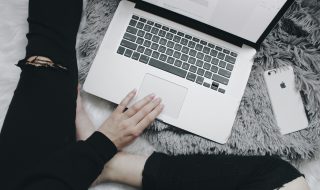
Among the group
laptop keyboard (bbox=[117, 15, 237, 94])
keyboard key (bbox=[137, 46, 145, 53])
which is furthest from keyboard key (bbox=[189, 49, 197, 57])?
keyboard key (bbox=[137, 46, 145, 53])

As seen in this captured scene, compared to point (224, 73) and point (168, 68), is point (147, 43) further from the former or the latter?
point (224, 73)

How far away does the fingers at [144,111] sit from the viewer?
82 centimetres

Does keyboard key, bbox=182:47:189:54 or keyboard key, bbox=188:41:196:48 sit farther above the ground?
keyboard key, bbox=188:41:196:48

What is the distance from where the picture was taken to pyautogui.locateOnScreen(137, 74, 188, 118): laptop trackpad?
0.82 metres

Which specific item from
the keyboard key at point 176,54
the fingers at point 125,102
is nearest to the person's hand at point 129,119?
the fingers at point 125,102

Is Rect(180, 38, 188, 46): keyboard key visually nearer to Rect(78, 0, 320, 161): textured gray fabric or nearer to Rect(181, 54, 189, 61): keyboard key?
Rect(181, 54, 189, 61): keyboard key

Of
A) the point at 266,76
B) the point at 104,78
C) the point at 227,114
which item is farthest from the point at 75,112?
the point at 266,76

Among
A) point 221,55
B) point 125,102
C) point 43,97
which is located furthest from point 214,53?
point 43,97

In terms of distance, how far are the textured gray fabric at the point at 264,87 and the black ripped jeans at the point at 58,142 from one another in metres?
0.03

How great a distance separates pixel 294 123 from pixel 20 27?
687 mm

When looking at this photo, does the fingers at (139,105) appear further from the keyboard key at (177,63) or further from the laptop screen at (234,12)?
the laptop screen at (234,12)

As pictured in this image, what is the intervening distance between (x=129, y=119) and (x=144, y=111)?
0.13 feet

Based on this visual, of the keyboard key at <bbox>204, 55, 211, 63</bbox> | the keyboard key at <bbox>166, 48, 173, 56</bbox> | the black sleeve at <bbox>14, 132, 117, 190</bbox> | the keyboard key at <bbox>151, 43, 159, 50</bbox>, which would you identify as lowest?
the black sleeve at <bbox>14, 132, 117, 190</bbox>

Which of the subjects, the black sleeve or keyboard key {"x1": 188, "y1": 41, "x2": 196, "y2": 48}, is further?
keyboard key {"x1": 188, "y1": 41, "x2": 196, "y2": 48}
